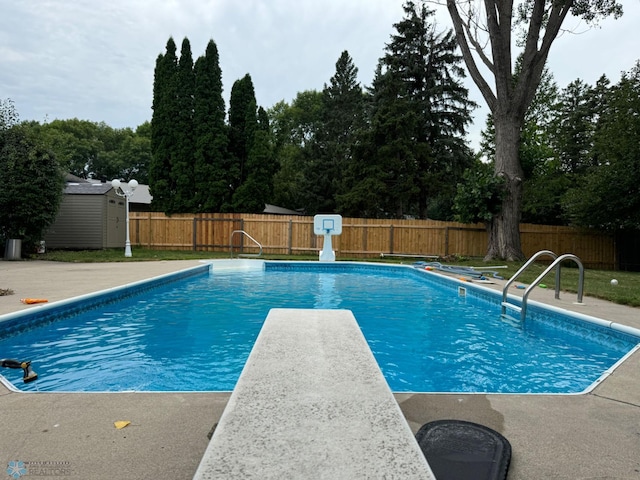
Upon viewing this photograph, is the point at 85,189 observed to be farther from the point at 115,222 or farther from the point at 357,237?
the point at 357,237

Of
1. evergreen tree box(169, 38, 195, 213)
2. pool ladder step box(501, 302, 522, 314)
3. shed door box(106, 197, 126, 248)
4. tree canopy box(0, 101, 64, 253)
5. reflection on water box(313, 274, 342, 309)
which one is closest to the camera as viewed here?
pool ladder step box(501, 302, 522, 314)

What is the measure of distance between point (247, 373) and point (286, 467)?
0.73 metres

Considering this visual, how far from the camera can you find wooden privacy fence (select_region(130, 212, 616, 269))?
56.0 ft

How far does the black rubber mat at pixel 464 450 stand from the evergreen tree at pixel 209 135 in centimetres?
1814

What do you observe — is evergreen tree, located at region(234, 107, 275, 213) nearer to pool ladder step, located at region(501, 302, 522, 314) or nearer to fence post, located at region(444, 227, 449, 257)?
fence post, located at region(444, 227, 449, 257)

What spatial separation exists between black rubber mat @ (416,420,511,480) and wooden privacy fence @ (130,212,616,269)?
605 inches

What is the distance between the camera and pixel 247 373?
1915 millimetres

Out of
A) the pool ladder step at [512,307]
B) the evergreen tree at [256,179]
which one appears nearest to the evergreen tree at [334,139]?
the evergreen tree at [256,179]

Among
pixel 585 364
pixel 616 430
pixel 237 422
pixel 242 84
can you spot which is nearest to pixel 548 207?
pixel 242 84

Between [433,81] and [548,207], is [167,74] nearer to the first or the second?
[433,81]

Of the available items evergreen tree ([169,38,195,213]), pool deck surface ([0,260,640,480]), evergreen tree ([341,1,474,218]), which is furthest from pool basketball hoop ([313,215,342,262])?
pool deck surface ([0,260,640,480])

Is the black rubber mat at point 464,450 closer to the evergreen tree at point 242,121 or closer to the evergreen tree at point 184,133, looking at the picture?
the evergreen tree at point 184,133

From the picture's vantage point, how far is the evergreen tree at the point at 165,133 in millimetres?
19250

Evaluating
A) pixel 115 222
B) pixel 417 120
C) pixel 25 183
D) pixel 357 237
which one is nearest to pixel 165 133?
pixel 115 222
